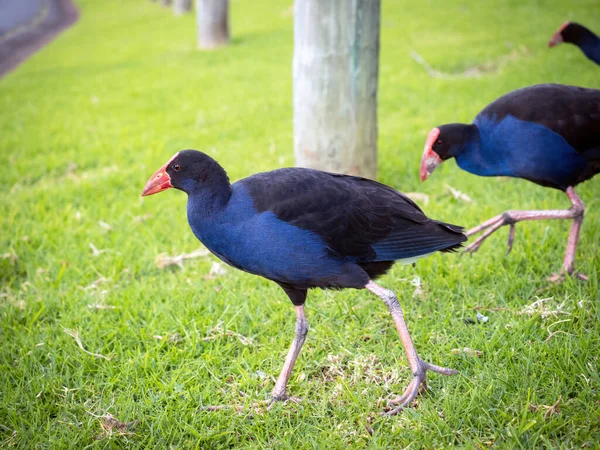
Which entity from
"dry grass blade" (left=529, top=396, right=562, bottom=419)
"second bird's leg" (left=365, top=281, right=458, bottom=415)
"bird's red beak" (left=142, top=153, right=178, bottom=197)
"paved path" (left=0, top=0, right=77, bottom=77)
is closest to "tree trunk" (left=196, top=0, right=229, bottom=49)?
"paved path" (left=0, top=0, right=77, bottom=77)

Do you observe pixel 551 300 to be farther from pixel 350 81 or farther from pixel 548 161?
pixel 350 81

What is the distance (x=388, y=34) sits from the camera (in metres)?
12.1

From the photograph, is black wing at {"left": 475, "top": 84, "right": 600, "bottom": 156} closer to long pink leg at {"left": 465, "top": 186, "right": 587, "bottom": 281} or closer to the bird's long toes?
long pink leg at {"left": 465, "top": 186, "right": 587, "bottom": 281}

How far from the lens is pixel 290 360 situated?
281 cm

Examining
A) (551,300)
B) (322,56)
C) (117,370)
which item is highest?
(322,56)

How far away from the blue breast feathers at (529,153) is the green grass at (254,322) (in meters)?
0.54

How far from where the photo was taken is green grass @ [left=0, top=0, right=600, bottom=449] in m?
2.53

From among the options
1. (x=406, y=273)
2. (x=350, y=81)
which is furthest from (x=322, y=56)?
(x=406, y=273)

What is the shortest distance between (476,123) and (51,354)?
2939 mm

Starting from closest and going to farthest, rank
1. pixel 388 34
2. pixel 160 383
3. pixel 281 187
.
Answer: pixel 281 187 < pixel 160 383 < pixel 388 34

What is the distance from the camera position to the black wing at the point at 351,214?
8.57 feet

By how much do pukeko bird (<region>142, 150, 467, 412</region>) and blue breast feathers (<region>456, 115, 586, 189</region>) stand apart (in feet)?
3.01

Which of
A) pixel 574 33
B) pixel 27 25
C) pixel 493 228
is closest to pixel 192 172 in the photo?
pixel 493 228

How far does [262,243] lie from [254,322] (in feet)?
3.07
